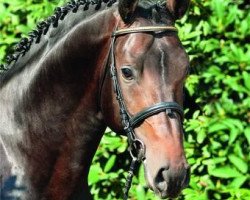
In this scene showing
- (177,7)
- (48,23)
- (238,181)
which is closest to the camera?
(177,7)

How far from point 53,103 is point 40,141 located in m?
0.18

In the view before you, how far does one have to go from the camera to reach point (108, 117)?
9.75 feet

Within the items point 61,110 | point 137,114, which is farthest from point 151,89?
point 61,110

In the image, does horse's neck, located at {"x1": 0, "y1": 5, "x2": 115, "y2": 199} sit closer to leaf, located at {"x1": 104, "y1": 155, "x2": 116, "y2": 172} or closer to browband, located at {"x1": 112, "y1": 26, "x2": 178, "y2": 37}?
browband, located at {"x1": 112, "y1": 26, "x2": 178, "y2": 37}

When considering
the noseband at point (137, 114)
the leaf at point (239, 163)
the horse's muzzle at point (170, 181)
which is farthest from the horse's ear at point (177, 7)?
the leaf at point (239, 163)

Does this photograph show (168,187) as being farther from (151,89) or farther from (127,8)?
(127,8)

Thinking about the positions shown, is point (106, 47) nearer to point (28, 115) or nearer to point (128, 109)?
point (128, 109)

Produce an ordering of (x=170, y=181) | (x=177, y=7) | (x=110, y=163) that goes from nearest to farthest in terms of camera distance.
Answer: (x=170, y=181) < (x=177, y=7) < (x=110, y=163)

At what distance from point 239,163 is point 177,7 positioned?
1821 mm

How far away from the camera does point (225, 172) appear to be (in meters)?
4.59

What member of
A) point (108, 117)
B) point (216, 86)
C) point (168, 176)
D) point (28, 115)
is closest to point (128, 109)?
point (108, 117)

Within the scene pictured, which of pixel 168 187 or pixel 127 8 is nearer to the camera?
pixel 168 187

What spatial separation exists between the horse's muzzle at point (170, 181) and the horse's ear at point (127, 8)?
2.11 feet

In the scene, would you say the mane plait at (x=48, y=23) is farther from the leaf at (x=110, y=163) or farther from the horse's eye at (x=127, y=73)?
the leaf at (x=110, y=163)
